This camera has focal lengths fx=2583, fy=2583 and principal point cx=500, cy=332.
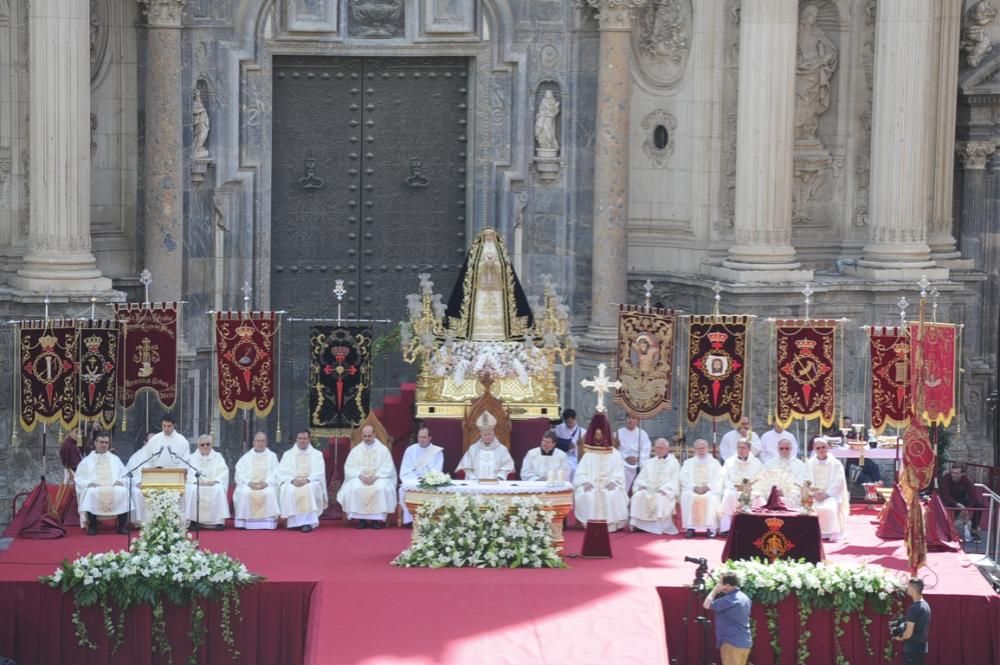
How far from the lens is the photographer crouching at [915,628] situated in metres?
26.0

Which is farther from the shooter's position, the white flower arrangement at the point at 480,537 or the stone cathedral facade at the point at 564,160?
the stone cathedral facade at the point at 564,160

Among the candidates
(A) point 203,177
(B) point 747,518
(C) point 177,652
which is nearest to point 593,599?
(B) point 747,518

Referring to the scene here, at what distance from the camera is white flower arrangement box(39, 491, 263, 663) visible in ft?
87.9

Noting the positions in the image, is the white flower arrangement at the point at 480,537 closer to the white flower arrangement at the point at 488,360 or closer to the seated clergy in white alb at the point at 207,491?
the seated clergy in white alb at the point at 207,491

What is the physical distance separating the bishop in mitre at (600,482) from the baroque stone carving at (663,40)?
6.67 meters

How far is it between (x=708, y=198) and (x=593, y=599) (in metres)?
9.63

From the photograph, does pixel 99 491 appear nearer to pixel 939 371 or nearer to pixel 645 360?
pixel 645 360

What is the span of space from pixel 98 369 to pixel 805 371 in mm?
8663

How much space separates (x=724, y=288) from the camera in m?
33.8

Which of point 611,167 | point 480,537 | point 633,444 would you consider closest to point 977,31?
point 611,167

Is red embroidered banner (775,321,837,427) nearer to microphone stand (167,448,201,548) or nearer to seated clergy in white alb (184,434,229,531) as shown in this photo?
seated clergy in white alb (184,434,229,531)

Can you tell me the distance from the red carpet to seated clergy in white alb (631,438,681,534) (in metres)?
0.47

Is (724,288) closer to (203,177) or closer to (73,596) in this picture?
(203,177)

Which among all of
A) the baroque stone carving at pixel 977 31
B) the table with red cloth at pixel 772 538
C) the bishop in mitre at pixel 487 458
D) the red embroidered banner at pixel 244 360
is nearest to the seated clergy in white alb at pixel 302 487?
the red embroidered banner at pixel 244 360
